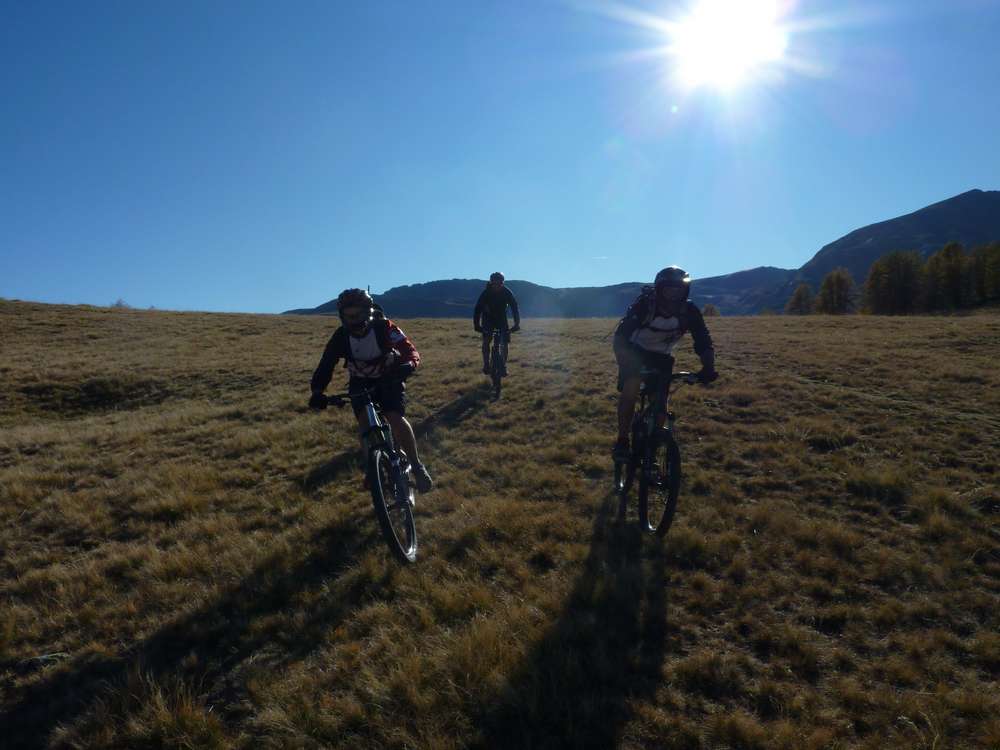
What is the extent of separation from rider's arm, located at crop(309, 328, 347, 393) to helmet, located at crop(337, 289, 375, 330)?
23 centimetres

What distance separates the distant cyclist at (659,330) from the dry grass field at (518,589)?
1.83m

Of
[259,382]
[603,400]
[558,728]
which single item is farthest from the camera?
[259,382]

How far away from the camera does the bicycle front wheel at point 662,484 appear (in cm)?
568

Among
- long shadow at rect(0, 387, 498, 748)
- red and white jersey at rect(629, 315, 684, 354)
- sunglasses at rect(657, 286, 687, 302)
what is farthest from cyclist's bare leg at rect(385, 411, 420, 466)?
sunglasses at rect(657, 286, 687, 302)

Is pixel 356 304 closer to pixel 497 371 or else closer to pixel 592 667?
pixel 592 667

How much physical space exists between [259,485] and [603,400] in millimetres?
7537

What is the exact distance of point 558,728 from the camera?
137 inches

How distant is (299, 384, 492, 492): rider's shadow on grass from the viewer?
336 inches

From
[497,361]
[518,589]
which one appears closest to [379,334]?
[518,589]

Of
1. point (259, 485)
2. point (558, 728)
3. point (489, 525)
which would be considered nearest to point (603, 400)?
point (489, 525)

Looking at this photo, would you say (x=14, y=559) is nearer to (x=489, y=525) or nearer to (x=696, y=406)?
(x=489, y=525)

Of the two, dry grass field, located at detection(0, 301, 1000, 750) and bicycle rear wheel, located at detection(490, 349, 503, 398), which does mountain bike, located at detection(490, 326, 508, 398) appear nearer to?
bicycle rear wheel, located at detection(490, 349, 503, 398)

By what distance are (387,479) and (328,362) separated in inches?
59.2

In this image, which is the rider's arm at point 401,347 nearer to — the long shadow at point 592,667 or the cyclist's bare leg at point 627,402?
the cyclist's bare leg at point 627,402
